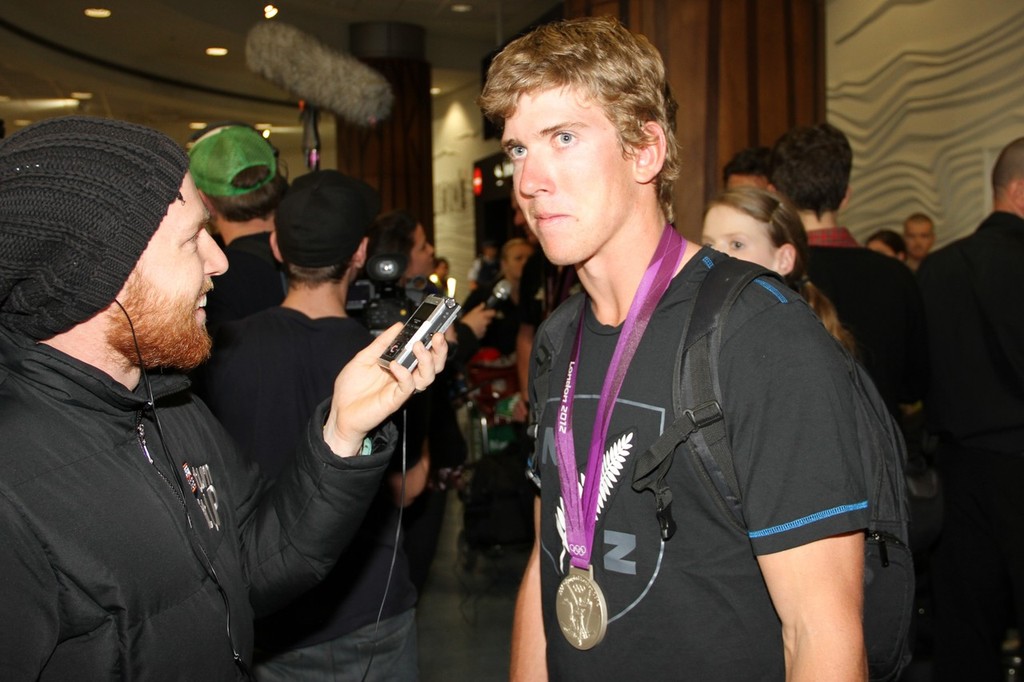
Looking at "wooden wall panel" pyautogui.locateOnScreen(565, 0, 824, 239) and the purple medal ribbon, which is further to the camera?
"wooden wall panel" pyautogui.locateOnScreen(565, 0, 824, 239)

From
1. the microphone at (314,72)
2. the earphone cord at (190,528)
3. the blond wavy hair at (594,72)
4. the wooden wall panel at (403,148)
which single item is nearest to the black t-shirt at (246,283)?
the microphone at (314,72)

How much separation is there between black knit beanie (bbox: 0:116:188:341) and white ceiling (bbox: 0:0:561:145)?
2.23 m

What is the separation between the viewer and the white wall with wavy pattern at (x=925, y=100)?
5.84 meters

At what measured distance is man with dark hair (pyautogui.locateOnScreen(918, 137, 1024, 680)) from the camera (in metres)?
3.11

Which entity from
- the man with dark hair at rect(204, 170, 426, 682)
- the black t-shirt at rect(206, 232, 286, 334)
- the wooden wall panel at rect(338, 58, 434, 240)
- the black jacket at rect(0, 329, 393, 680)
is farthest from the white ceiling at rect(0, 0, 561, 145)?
the black jacket at rect(0, 329, 393, 680)

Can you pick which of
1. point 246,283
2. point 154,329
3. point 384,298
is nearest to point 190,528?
point 154,329

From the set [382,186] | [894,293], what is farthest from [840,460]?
[382,186]

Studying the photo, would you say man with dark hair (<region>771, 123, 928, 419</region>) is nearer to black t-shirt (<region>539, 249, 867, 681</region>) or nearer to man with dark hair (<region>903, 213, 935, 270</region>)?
black t-shirt (<region>539, 249, 867, 681</region>)

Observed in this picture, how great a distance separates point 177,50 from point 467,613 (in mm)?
6343

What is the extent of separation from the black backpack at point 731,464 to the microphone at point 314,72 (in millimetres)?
2225

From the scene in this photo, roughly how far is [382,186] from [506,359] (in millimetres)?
4566

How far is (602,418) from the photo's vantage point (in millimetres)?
1491

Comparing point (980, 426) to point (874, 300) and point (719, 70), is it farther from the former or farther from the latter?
point (719, 70)

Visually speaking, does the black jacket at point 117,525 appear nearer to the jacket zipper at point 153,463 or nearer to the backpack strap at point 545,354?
the jacket zipper at point 153,463
